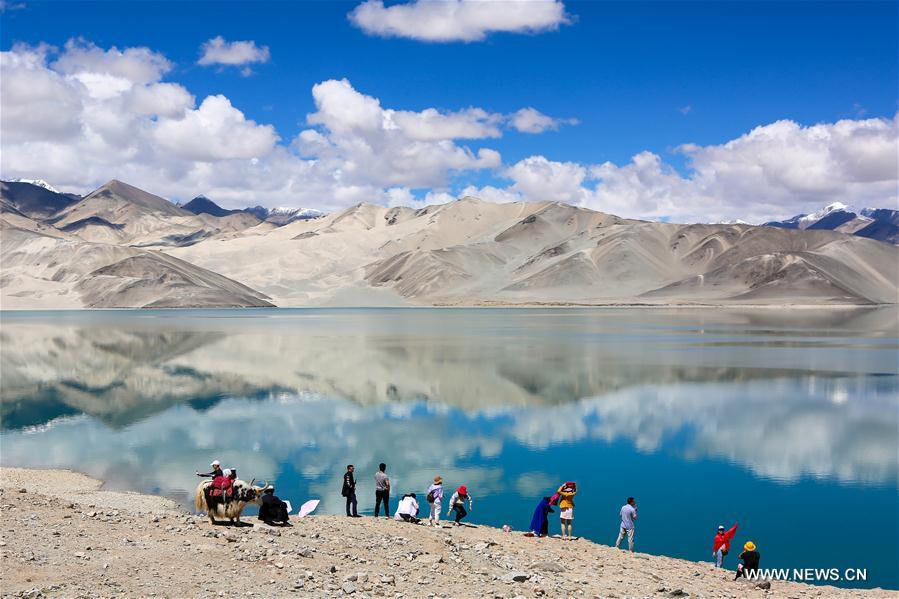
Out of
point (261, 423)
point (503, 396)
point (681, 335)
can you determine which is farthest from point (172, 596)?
point (681, 335)

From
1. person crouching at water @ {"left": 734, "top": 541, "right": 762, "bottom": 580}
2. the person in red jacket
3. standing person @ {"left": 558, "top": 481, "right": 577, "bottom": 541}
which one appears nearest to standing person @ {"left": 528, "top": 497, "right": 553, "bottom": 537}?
standing person @ {"left": 558, "top": 481, "right": 577, "bottom": 541}

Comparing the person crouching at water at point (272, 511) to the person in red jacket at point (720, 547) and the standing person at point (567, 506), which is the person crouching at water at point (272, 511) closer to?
the standing person at point (567, 506)

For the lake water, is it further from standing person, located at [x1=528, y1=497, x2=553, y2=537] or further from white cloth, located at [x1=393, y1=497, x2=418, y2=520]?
white cloth, located at [x1=393, y1=497, x2=418, y2=520]

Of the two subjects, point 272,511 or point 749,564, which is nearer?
point 749,564

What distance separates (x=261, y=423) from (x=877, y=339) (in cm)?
6755

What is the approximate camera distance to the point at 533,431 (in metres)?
Result: 30.8

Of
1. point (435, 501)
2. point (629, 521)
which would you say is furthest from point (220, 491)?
point (629, 521)

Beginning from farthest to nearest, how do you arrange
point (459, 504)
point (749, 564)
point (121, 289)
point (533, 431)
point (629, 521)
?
1. point (121, 289)
2. point (533, 431)
3. point (459, 504)
4. point (629, 521)
5. point (749, 564)

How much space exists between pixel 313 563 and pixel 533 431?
1855 cm

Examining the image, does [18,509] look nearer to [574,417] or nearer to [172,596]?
[172,596]

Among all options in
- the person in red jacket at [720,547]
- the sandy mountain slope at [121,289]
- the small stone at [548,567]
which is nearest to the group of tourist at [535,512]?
the person in red jacket at [720,547]

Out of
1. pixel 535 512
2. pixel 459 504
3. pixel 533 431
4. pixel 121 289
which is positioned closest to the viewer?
pixel 535 512

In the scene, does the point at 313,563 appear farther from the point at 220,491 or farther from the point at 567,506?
the point at 567,506

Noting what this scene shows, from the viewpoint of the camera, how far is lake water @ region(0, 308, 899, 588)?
797 inches
